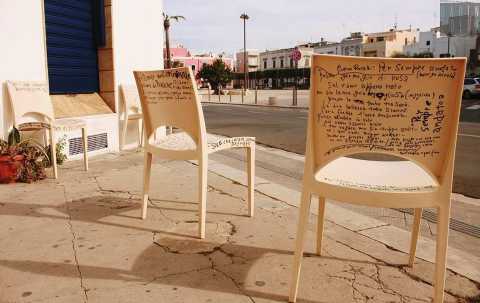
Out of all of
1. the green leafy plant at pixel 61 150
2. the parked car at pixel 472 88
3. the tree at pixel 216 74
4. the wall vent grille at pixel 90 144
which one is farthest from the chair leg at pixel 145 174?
the tree at pixel 216 74

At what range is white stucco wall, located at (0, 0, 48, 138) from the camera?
15.6ft

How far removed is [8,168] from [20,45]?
5.26ft

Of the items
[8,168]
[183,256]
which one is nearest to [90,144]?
[8,168]

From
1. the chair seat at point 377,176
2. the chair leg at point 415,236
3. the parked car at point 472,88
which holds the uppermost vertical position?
the parked car at point 472,88

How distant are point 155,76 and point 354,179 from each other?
4.97ft

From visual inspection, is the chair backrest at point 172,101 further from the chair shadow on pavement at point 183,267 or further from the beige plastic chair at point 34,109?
the beige plastic chair at point 34,109

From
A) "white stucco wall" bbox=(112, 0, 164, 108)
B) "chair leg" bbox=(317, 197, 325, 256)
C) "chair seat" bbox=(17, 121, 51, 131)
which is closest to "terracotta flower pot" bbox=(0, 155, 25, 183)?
"chair seat" bbox=(17, 121, 51, 131)

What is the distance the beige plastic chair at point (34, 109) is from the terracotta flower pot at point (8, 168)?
0.35 m

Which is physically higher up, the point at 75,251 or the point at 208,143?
the point at 208,143

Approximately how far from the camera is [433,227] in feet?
9.97

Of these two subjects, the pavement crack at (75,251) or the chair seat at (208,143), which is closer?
the pavement crack at (75,251)

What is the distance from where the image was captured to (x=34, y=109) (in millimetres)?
4715

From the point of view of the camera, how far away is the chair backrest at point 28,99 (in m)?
4.60

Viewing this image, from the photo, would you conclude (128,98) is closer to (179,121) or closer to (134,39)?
(134,39)
